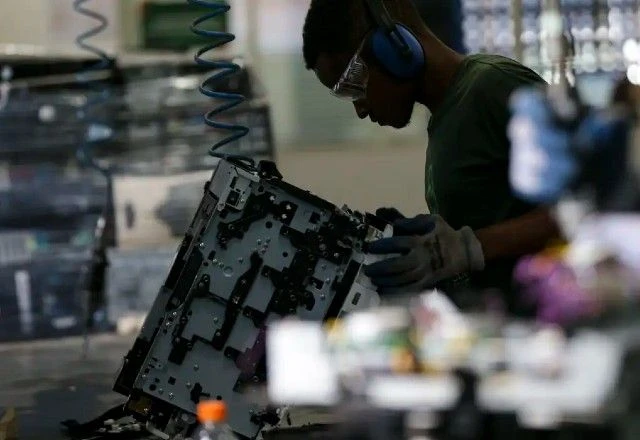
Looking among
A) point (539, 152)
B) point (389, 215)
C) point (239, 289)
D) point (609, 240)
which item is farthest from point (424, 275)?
point (609, 240)

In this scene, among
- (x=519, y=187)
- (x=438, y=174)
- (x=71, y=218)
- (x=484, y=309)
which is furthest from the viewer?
(x=71, y=218)

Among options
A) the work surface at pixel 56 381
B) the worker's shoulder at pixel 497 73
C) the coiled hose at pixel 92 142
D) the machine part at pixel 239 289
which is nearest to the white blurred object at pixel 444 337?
the machine part at pixel 239 289

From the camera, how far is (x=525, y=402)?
2.71 m

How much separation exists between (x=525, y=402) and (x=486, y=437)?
0.13 metres

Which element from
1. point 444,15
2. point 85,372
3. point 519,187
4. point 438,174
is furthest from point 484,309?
point 85,372

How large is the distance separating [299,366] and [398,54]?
0.92 m

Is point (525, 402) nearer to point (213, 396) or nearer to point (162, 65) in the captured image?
point (213, 396)

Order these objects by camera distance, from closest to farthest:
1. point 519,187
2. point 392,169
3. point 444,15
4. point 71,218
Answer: point 519,187 < point 444,15 < point 71,218 < point 392,169

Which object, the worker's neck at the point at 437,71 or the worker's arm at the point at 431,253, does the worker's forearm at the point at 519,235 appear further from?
the worker's neck at the point at 437,71

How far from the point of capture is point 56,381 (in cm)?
714

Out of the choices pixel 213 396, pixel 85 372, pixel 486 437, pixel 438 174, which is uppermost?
pixel 438 174

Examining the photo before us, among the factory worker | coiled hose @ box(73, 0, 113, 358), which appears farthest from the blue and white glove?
coiled hose @ box(73, 0, 113, 358)

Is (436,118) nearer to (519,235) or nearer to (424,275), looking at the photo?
(424,275)

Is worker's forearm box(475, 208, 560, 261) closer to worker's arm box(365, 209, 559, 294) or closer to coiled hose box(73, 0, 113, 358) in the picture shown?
worker's arm box(365, 209, 559, 294)
